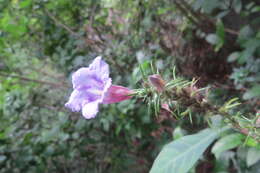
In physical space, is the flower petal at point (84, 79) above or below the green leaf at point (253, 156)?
above

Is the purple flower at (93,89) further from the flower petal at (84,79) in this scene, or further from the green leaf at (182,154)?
the green leaf at (182,154)

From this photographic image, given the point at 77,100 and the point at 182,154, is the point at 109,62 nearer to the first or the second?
the point at 182,154

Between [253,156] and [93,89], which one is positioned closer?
[93,89]

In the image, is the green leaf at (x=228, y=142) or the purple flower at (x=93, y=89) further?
the green leaf at (x=228, y=142)

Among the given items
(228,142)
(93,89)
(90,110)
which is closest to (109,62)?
(228,142)

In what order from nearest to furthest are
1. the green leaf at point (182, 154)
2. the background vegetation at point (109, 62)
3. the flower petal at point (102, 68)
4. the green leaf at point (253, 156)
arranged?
1. the flower petal at point (102, 68)
2. the green leaf at point (182, 154)
3. the green leaf at point (253, 156)
4. the background vegetation at point (109, 62)

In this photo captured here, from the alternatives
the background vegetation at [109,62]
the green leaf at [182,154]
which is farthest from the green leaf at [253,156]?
the background vegetation at [109,62]

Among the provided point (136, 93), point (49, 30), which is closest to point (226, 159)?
point (136, 93)
